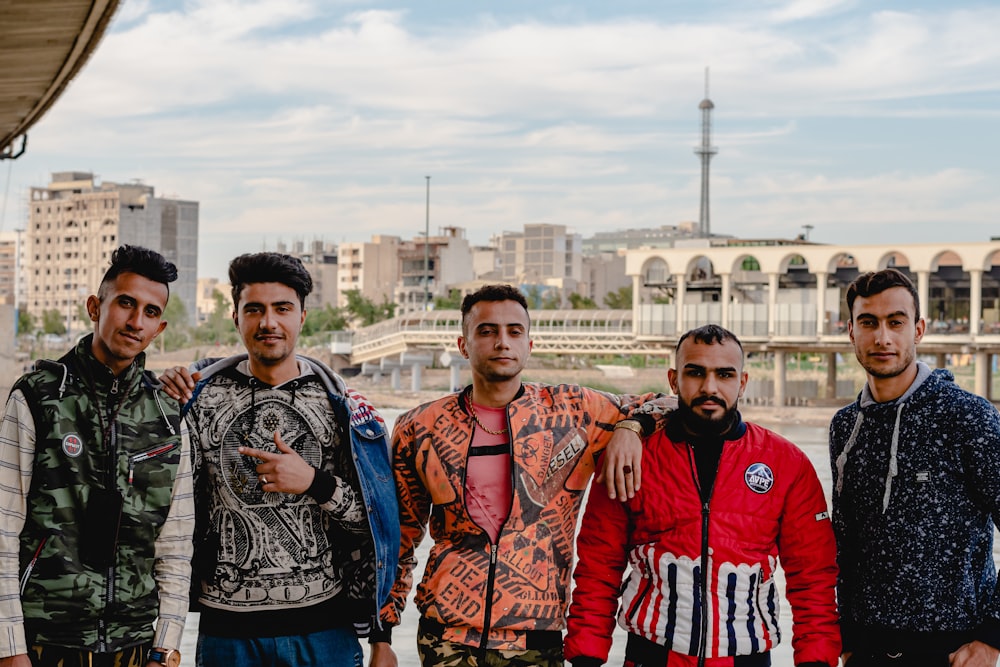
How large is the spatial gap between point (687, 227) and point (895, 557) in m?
159

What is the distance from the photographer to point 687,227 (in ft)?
525

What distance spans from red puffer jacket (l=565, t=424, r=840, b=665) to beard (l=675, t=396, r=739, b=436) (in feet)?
0.18

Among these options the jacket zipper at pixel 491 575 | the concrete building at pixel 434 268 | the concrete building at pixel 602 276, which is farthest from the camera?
the concrete building at pixel 602 276

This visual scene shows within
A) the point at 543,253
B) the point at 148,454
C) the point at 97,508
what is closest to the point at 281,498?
the point at 148,454

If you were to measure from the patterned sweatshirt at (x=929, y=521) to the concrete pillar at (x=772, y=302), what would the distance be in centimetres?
4305

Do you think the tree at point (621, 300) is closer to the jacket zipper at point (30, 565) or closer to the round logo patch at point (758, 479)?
the round logo patch at point (758, 479)

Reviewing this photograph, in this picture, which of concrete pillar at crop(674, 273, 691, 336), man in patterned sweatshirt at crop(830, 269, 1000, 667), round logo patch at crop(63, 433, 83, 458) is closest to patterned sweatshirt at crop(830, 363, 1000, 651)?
man in patterned sweatshirt at crop(830, 269, 1000, 667)

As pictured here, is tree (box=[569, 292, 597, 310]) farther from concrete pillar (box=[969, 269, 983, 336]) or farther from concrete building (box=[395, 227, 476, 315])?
concrete pillar (box=[969, 269, 983, 336])

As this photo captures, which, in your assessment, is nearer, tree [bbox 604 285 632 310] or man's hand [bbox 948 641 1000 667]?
man's hand [bbox 948 641 1000 667]

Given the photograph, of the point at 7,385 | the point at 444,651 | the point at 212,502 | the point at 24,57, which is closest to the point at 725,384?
the point at 444,651

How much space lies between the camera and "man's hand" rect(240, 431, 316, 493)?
359 cm

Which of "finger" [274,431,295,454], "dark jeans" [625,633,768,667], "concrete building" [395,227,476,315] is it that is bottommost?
"dark jeans" [625,633,768,667]

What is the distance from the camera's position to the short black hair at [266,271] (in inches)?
151

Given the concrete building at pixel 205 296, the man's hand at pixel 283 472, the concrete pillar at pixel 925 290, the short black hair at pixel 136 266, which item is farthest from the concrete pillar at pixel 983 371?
the concrete building at pixel 205 296
